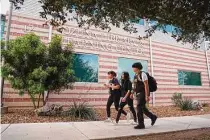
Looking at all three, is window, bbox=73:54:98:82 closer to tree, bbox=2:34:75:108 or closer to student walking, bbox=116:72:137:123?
tree, bbox=2:34:75:108

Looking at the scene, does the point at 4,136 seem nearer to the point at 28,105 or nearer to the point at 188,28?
the point at 188,28

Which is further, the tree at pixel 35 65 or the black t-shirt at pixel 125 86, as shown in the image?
the tree at pixel 35 65

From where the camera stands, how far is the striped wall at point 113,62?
1169 cm

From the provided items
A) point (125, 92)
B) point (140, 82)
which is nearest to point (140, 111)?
point (140, 82)

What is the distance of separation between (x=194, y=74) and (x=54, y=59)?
12396 mm

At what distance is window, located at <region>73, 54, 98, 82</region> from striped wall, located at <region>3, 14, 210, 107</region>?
0.26m

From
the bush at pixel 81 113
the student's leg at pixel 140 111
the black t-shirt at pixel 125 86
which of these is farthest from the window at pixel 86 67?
the student's leg at pixel 140 111

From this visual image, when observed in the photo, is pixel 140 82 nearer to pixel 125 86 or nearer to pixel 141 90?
pixel 141 90

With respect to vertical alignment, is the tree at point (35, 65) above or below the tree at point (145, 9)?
below

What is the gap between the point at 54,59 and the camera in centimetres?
979

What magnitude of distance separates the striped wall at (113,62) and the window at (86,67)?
257 millimetres

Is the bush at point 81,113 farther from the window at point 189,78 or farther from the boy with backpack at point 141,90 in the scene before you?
the window at point 189,78

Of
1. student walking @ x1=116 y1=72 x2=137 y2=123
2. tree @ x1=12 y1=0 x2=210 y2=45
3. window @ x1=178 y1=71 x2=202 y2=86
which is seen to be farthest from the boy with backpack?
window @ x1=178 y1=71 x2=202 y2=86

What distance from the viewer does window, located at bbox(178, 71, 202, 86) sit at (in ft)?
58.2
